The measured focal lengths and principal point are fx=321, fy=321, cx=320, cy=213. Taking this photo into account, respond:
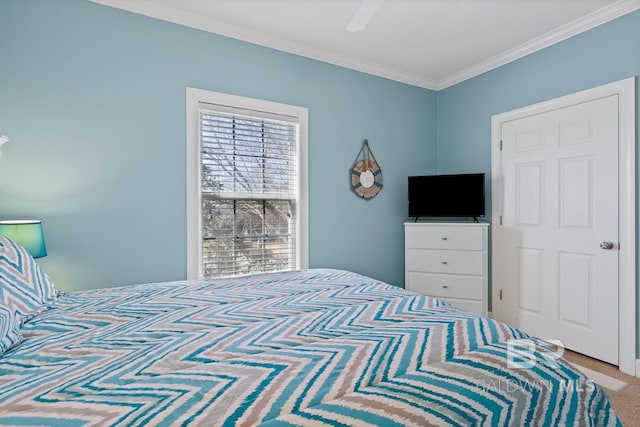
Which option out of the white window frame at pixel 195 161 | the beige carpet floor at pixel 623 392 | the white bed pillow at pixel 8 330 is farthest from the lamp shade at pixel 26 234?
the beige carpet floor at pixel 623 392

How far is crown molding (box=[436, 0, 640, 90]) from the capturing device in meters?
2.34

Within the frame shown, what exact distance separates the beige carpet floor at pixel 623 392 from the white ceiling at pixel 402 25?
2620 millimetres

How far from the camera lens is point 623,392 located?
2.11 meters

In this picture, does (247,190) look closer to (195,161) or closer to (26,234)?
(195,161)

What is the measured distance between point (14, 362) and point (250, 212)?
1958 mm

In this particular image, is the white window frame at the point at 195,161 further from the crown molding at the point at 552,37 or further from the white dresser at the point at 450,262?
the crown molding at the point at 552,37

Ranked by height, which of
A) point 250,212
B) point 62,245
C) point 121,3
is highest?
point 121,3

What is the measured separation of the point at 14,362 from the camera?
90 centimetres

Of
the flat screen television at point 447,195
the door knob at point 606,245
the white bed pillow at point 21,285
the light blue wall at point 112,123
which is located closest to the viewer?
the white bed pillow at point 21,285

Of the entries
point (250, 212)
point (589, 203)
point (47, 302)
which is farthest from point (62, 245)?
point (589, 203)

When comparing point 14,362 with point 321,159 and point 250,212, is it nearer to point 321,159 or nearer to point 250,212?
point 250,212

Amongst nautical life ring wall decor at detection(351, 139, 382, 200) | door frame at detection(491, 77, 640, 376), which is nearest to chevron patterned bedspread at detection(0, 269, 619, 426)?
door frame at detection(491, 77, 640, 376)
